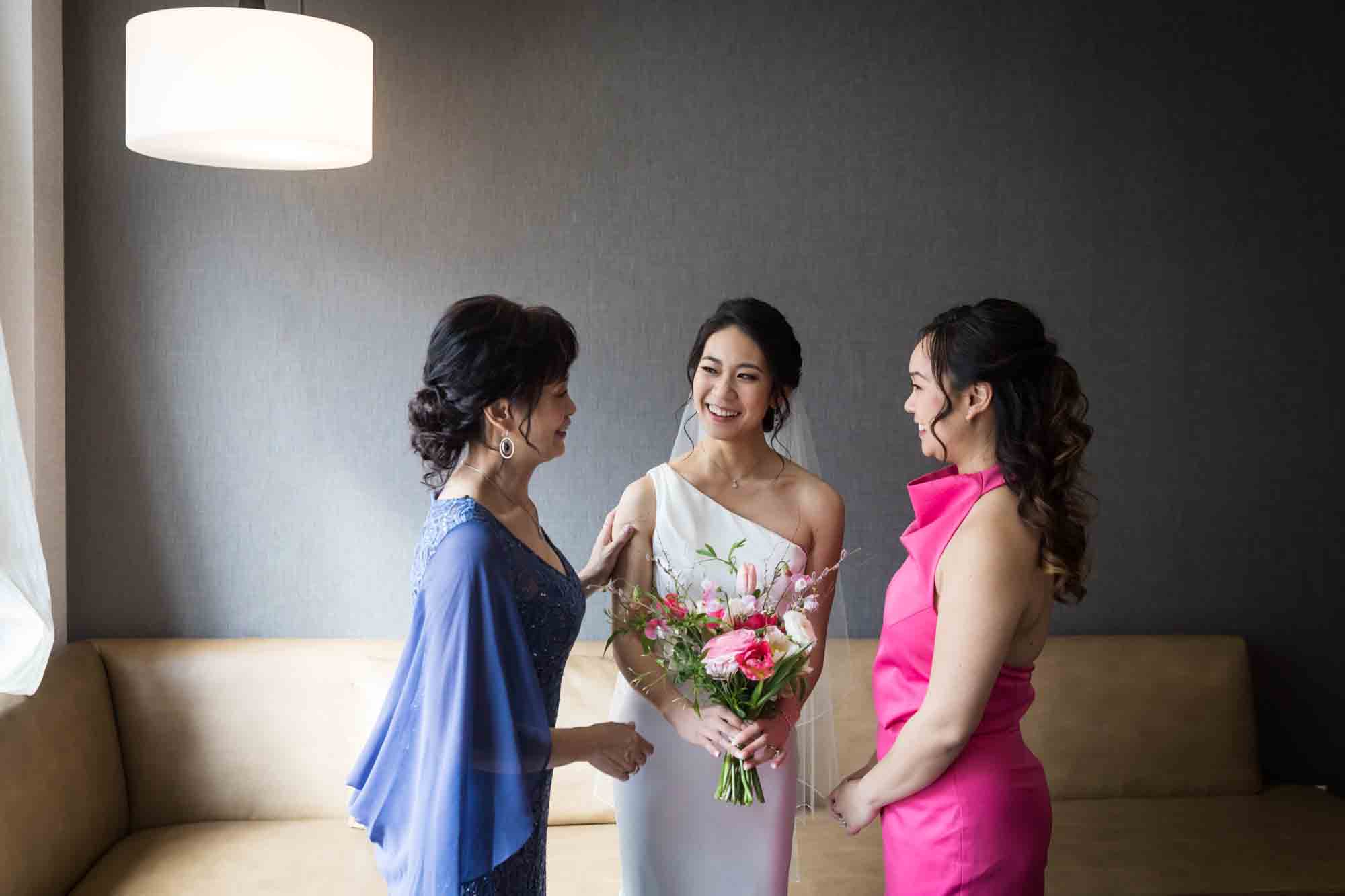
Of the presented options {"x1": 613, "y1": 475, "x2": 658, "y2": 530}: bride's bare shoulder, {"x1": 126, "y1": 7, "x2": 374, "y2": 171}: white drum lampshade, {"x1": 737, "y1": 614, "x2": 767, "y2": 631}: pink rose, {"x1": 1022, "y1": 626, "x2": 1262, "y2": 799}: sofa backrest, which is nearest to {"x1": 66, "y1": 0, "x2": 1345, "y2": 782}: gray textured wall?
{"x1": 1022, "y1": 626, "x2": 1262, "y2": 799}: sofa backrest

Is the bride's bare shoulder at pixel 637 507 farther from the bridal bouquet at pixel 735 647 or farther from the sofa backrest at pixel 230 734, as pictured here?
the sofa backrest at pixel 230 734

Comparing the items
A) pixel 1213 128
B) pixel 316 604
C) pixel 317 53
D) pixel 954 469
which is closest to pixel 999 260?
pixel 1213 128

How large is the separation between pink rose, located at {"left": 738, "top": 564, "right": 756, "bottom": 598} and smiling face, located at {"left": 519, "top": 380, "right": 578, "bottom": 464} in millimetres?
452

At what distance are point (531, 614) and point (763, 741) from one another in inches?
24.4

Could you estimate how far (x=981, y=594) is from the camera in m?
2.02

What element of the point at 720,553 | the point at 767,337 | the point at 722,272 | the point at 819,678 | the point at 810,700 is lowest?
the point at 810,700

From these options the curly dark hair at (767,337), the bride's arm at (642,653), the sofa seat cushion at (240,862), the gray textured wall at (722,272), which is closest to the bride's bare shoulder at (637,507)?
the bride's arm at (642,653)

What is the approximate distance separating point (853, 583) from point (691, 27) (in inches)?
75.9

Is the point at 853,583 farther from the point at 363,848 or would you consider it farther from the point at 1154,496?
the point at 363,848

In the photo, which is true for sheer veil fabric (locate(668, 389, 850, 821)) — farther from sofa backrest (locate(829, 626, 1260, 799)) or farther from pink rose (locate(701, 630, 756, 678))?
Answer: pink rose (locate(701, 630, 756, 678))

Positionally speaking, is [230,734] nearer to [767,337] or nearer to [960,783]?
[767,337]

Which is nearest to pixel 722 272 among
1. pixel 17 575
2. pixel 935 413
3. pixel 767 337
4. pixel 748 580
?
pixel 767 337

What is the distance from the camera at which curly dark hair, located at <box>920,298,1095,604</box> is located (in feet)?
6.77

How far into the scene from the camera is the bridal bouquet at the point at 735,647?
2.19 meters
